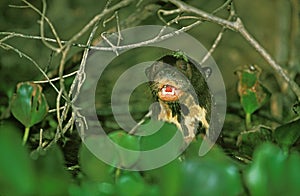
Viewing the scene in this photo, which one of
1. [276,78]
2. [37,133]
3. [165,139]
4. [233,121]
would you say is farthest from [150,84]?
[276,78]

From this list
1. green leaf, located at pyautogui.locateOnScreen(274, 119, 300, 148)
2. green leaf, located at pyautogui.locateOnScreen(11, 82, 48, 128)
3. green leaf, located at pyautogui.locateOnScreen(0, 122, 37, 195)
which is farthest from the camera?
green leaf, located at pyautogui.locateOnScreen(274, 119, 300, 148)

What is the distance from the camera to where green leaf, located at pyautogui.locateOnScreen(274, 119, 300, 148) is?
32.5 inches

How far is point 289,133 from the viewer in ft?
2.73

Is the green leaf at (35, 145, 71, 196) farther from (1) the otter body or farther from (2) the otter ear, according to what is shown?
(2) the otter ear

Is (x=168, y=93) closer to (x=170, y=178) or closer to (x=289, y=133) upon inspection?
(x=289, y=133)

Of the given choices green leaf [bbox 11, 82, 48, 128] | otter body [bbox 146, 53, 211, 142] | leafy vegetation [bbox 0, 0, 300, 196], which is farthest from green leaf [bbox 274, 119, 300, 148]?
green leaf [bbox 11, 82, 48, 128]

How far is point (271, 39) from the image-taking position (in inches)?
82.5

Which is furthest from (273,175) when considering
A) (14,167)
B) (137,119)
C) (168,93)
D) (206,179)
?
(137,119)

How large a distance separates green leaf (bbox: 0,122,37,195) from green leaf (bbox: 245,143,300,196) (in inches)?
4.9

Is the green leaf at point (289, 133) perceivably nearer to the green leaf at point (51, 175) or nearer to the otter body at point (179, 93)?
the otter body at point (179, 93)

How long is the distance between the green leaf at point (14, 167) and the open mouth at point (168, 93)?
488mm

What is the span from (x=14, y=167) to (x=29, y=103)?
1.16 ft

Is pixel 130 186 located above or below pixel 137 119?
above

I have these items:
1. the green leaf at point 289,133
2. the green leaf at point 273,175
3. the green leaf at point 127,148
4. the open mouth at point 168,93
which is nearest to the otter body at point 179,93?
the open mouth at point 168,93
